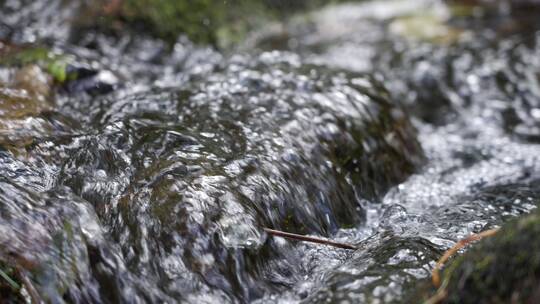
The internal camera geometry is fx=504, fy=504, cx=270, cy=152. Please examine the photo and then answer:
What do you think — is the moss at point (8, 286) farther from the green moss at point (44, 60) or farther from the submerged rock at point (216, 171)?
the green moss at point (44, 60)

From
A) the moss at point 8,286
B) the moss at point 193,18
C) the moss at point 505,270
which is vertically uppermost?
the moss at point 193,18

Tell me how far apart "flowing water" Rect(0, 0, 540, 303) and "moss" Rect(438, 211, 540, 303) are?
37cm

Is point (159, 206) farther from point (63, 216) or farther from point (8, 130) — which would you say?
point (8, 130)

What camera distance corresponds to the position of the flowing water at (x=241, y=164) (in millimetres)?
2441

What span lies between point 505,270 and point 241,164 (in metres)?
1.70

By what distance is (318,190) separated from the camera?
10.8 feet

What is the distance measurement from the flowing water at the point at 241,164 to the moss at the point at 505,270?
1.20ft

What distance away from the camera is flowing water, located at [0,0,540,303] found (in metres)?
2.44

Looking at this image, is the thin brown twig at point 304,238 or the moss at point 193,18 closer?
the thin brown twig at point 304,238

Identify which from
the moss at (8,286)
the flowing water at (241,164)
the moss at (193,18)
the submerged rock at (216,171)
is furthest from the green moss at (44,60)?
the moss at (8,286)

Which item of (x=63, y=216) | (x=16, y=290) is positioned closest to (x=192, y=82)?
(x=63, y=216)

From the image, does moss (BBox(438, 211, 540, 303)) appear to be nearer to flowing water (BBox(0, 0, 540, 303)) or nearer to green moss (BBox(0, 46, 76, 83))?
flowing water (BBox(0, 0, 540, 303))

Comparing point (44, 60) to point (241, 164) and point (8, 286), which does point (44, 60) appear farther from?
point (8, 286)

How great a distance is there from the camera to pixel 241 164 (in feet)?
10.2
